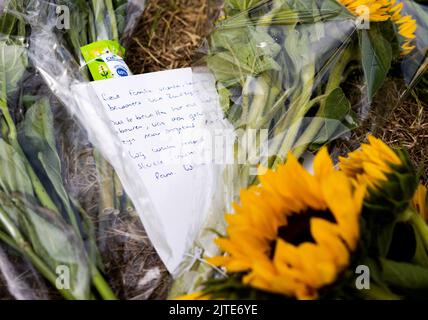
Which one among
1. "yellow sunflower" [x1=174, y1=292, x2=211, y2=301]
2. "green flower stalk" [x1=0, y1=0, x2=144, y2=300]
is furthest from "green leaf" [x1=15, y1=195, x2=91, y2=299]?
"yellow sunflower" [x1=174, y1=292, x2=211, y2=301]

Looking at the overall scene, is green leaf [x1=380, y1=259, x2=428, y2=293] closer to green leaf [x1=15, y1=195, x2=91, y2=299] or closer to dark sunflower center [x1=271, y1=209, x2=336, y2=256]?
dark sunflower center [x1=271, y1=209, x2=336, y2=256]

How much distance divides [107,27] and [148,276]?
Answer: 0.45 m

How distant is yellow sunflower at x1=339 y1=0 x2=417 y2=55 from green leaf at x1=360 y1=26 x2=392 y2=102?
0.07 feet

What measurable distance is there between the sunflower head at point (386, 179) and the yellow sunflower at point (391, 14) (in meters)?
Result: 0.24

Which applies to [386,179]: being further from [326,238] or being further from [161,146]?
[161,146]

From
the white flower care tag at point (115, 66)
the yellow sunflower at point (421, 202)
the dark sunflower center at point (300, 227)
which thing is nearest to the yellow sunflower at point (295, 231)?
the dark sunflower center at point (300, 227)

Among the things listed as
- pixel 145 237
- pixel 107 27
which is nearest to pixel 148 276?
pixel 145 237

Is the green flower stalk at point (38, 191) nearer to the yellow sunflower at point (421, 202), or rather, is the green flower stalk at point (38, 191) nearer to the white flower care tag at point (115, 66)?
the white flower care tag at point (115, 66)

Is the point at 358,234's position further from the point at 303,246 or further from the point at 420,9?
the point at 420,9

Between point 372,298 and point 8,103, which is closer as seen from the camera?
point 372,298

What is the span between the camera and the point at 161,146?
0.76m

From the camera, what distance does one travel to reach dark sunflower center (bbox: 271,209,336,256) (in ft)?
1.76

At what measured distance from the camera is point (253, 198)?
1.79 feet

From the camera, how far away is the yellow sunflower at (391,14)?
75 centimetres
